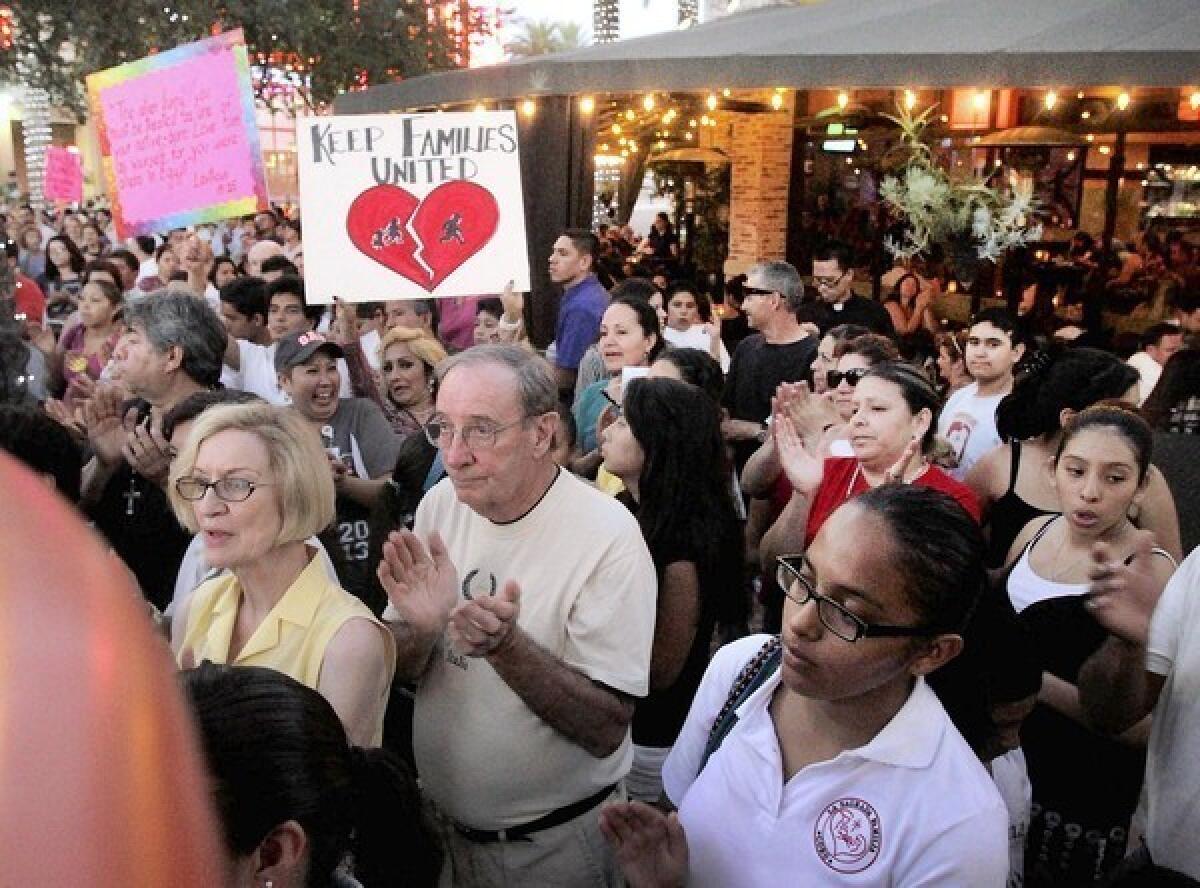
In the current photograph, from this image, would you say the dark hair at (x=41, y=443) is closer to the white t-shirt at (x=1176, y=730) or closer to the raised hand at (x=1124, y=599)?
the raised hand at (x=1124, y=599)

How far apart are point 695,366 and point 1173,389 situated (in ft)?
7.01

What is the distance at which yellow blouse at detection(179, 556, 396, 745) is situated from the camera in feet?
7.00

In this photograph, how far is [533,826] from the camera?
2.31 m

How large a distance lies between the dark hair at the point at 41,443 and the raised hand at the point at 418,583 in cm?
139

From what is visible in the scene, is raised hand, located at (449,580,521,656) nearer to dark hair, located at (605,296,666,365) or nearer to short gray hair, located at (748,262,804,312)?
dark hair, located at (605,296,666,365)

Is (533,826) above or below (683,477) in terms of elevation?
below

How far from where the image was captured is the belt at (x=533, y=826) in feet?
7.59

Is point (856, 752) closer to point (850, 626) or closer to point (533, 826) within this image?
point (850, 626)

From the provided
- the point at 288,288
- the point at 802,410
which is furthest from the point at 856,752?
the point at 288,288

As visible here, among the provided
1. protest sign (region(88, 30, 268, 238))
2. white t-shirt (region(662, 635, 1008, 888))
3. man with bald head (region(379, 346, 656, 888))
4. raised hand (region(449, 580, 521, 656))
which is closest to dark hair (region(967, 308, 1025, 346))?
man with bald head (region(379, 346, 656, 888))

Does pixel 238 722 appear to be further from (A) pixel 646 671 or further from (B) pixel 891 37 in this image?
(B) pixel 891 37

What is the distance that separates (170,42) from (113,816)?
17.7 meters

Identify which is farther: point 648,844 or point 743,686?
point 743,686

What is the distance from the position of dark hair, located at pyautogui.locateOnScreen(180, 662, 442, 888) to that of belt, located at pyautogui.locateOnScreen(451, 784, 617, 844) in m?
0.59
